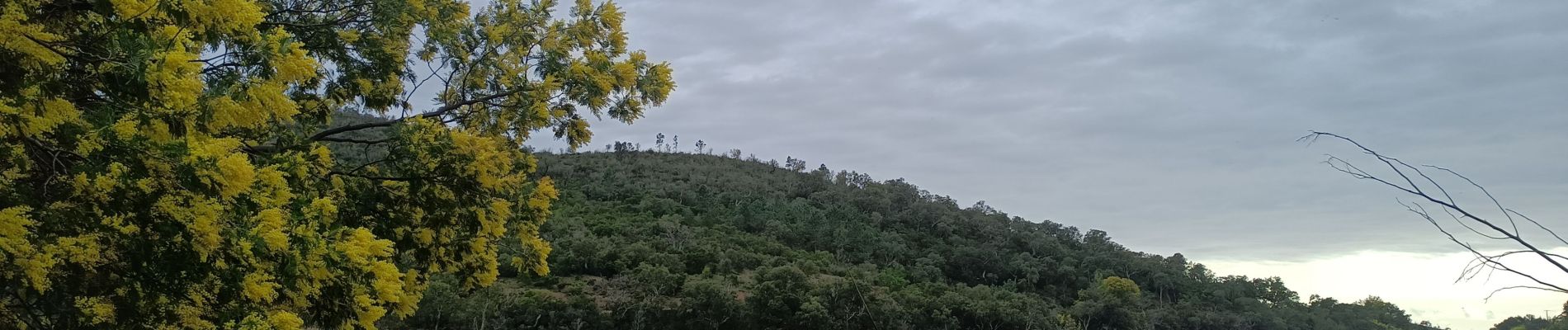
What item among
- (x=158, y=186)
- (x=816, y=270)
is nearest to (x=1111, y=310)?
(x=816, y=270)

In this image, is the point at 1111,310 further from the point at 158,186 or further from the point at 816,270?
the point at 158,186

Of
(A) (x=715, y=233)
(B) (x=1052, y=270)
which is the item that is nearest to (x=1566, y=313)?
(A) (x=715, y=233)

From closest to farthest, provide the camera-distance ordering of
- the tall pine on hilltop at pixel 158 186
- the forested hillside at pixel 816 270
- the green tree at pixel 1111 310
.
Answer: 1. the tall pine on hilltop at pixel 158 186
2. the forested hillside at pixel 816 270
3. the green tree at pixel 1111 310

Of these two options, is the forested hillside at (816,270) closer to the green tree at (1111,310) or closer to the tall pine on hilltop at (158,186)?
the green tree at (1111,310)

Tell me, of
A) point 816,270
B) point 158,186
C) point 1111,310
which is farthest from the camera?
point 1111,310

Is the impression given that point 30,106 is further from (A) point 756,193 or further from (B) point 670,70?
(A) point 756,193

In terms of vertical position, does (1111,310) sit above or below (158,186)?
above

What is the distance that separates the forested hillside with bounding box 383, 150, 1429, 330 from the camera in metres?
23.3

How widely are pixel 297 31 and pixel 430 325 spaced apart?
45.9 feet

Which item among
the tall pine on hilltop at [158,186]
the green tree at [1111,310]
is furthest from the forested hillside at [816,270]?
the tall pine on hilltop at [158,186]

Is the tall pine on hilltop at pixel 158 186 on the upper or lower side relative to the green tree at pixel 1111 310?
lower

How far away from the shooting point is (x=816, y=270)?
30172 millimetres

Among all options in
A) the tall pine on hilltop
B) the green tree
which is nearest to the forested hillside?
the green tree

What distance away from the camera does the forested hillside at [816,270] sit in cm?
2334
